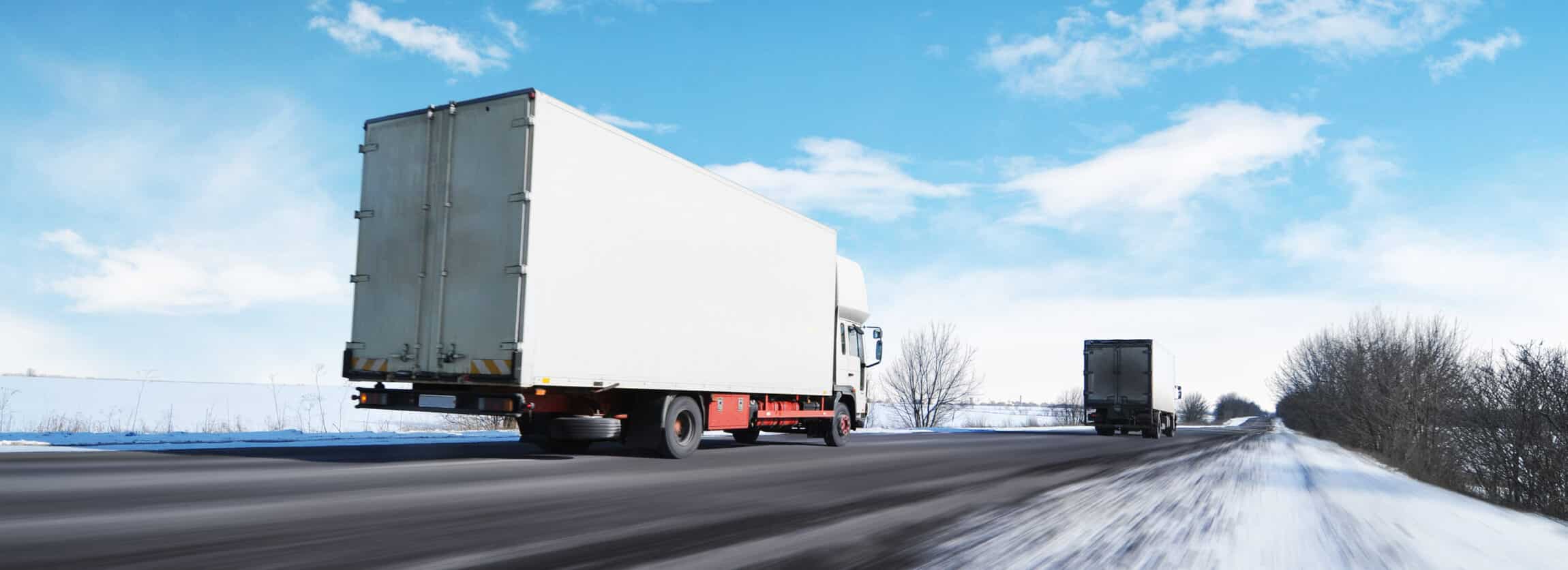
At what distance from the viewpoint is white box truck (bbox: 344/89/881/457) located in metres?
10.0

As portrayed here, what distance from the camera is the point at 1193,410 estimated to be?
110375 mm

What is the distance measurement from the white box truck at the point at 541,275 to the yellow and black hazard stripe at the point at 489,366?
0.02m

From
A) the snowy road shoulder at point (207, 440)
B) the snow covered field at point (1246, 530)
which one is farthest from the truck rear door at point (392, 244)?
the snow covered field at point (1246, 530)

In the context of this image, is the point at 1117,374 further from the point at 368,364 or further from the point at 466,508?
the point at 466,508

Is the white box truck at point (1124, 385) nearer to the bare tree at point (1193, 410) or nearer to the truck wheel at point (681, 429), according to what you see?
the truck wheel at point (681, 429)

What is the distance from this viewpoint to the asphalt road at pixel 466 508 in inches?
188

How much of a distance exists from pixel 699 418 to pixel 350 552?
8492 millimetres

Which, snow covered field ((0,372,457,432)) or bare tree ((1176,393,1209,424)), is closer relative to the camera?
snow covered field ((0,372,457,432))

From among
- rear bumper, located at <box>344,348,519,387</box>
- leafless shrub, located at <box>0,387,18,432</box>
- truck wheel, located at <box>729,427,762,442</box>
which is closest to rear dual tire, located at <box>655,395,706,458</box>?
rear bumper, located at <box>344,348,519,387</box>

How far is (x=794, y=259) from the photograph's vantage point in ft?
51.2

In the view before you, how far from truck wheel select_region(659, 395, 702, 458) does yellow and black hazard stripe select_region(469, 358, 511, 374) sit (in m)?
2.96

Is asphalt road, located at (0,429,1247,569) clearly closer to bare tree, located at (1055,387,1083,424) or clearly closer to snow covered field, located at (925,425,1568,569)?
snow covered field, located at (925,425,1568,569)

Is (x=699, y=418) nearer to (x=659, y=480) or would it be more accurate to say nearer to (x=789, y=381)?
(x=789, y=381)

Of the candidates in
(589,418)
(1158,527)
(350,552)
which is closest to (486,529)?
(350,552)
